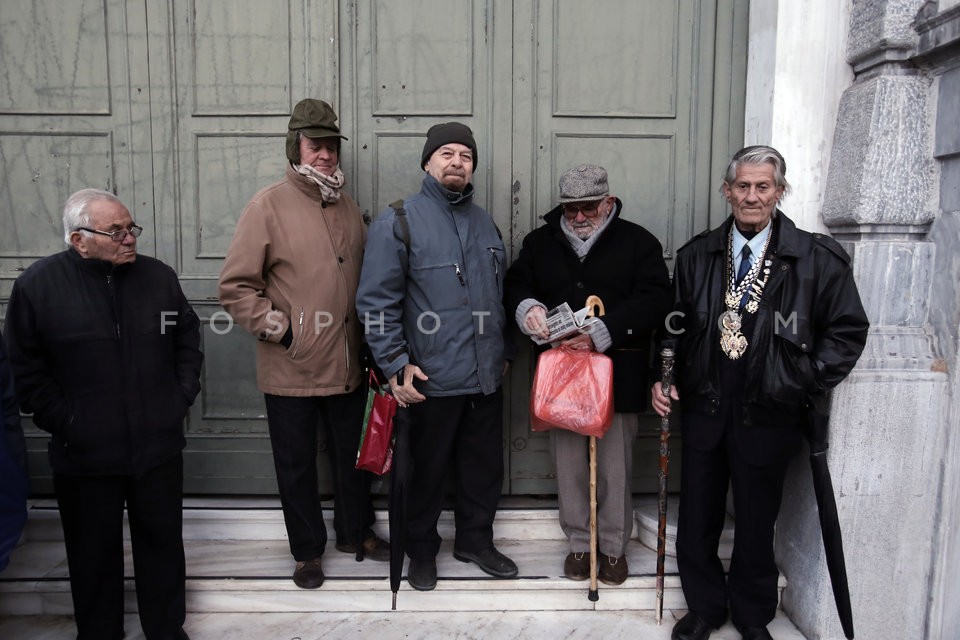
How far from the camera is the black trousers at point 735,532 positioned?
285 centimetres

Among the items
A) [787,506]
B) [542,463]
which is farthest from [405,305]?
[787,506]

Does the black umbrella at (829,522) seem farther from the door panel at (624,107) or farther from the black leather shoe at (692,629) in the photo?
the door panel at (624,107)

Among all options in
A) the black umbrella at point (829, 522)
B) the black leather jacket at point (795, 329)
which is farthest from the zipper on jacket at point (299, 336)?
the black umbrella at point (829, 522)

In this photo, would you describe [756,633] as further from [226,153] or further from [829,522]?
[226,153]

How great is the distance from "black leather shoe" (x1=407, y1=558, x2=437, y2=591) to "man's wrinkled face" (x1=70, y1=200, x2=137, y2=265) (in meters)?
1.80

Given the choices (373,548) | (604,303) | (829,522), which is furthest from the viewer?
(373,548)

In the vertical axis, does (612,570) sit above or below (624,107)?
below

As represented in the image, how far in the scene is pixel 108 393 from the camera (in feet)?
8.64

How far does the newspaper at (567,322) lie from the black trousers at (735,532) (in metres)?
0.58

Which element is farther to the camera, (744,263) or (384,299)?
(384,299)

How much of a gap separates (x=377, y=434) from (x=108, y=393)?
3.48ft

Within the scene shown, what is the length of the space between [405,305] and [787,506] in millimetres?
1944

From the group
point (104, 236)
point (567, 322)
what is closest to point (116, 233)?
point (104, 236)

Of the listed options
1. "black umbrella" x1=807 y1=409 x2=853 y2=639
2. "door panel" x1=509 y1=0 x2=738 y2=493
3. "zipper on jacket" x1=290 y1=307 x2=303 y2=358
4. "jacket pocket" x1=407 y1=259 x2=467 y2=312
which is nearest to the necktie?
"black umbrella" x1=807 y1=409 x2=853 y2=639
